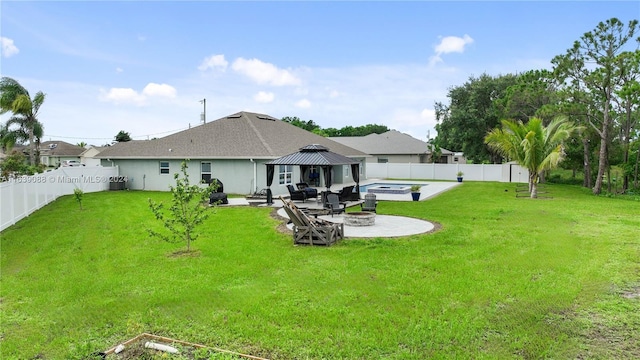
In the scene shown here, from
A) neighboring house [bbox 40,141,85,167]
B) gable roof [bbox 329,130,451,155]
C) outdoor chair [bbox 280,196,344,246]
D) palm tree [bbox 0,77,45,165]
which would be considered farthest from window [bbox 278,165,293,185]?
neighboring house [bbox 40,141,85,167]

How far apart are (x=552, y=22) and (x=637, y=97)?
7512 millimetres

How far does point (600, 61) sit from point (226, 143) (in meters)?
20.6

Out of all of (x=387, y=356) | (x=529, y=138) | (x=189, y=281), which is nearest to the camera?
(x=387, y=356)

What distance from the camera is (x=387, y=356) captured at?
4.46 m

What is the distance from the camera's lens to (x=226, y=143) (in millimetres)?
23688

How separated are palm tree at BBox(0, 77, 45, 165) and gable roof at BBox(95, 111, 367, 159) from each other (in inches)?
519

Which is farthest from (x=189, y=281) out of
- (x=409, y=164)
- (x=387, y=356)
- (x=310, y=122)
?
(x=310, y=122)

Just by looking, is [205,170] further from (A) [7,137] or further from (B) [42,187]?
(A) [7,137]

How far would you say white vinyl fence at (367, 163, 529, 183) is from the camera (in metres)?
33.6

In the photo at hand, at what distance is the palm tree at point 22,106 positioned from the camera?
33.5m

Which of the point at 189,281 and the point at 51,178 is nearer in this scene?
the point at 189,281

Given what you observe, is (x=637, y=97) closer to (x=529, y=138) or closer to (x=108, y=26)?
(x=529, y=138)

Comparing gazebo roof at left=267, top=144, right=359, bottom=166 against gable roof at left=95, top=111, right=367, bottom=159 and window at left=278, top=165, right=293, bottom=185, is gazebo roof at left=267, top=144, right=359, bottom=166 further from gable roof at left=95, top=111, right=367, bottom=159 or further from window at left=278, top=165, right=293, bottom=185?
window at left=278, top=165, right=293, bottom=185

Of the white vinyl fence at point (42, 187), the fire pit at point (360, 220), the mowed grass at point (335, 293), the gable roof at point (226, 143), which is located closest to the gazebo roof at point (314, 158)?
the fire pit at point (360, 220)
